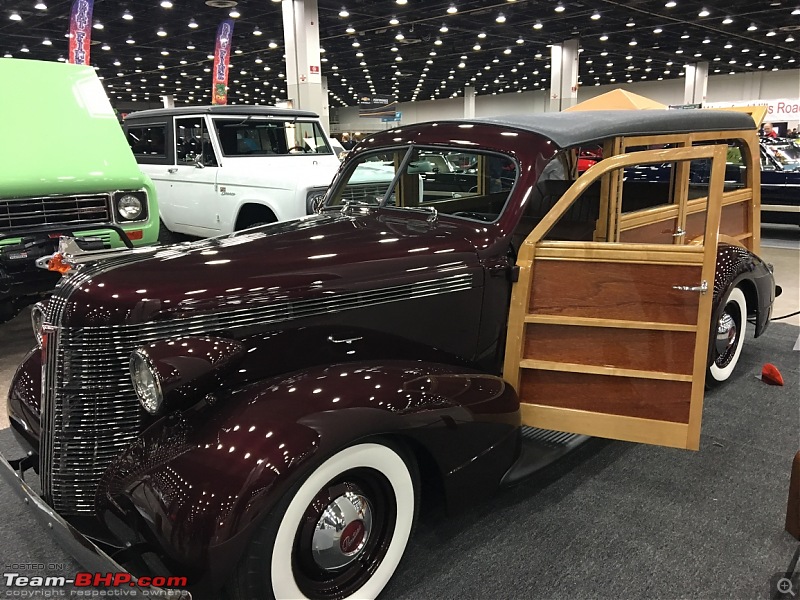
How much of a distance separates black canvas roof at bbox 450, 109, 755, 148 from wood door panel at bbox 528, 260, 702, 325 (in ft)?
2.17

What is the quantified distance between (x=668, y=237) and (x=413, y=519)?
2473 mm

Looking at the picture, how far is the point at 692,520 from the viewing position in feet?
8.96

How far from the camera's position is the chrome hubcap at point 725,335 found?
400 cm

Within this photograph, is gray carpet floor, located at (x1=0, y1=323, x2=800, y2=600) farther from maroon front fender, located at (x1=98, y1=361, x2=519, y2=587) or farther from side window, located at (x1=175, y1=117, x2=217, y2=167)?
side window, located at (x1=175, y1=117, x2=217, y2=167)

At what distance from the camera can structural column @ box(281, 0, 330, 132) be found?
12781mm

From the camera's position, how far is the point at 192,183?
7312 millimetres

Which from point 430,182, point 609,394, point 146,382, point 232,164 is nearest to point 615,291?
point 609,394

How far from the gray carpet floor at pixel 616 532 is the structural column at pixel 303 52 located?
1066 centimetres

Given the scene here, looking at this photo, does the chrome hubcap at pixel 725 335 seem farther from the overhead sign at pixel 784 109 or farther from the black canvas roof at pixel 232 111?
the overhead sign at pixel 784 109

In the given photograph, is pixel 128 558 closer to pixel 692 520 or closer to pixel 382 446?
pixel 382 446

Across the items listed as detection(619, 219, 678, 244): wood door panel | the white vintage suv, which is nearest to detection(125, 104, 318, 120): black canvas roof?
the white vintage suv

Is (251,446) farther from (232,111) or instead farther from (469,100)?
(469,100)

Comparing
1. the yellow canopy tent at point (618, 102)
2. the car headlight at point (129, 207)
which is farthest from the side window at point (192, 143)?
the yellow canopy tent at point (618, 102)

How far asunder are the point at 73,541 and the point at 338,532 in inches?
33.0
